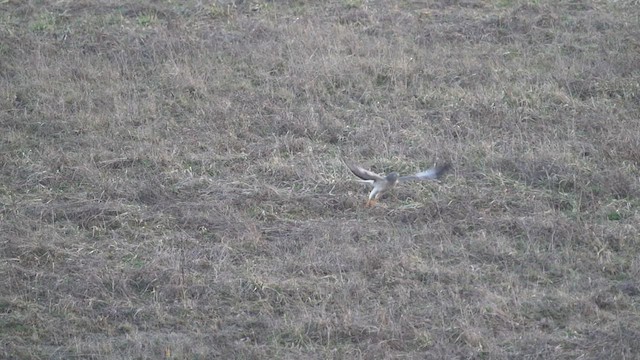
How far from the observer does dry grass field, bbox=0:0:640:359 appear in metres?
7.11

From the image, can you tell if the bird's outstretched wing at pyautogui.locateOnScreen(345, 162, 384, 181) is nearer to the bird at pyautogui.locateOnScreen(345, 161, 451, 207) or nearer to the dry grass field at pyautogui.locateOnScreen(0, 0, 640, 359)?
the bird at pyautogui.locateOnScreen(345, 161, 451, 207)

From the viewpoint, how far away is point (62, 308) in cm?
738

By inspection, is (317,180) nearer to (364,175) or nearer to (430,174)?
(364,175)

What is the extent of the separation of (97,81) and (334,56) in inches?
107

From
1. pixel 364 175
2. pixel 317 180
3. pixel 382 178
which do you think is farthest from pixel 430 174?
pixel 317 180

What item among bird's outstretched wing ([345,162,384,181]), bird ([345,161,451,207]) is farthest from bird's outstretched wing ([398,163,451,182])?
bird's outstretched wing ([345,162,384,181])

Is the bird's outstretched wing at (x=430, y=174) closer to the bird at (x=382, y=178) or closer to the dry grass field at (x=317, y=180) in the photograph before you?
the bird at (x=382, y=178)

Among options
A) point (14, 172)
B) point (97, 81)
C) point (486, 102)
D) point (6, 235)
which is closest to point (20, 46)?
point (97, 81)

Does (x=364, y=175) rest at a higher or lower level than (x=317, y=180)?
higher

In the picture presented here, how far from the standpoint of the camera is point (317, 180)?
916cm

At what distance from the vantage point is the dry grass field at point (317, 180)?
7.11 m

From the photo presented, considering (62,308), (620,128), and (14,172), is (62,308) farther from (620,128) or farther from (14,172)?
(620,128)

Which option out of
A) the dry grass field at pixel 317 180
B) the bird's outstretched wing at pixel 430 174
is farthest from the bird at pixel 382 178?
the dry grass field at pixel 317 180

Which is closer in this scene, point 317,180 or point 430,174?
point 430,174
